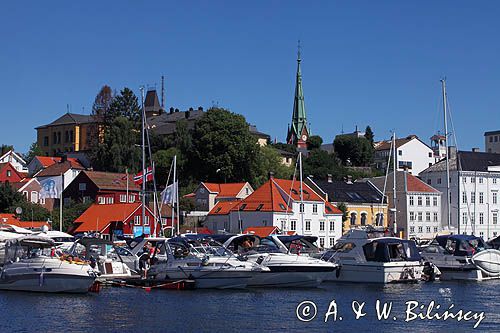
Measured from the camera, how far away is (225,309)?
39.2 meters

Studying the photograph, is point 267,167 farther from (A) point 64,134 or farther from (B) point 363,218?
(A) point 64,134

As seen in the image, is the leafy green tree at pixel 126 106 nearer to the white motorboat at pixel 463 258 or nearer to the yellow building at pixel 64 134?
the yellow building at pixel 64 134

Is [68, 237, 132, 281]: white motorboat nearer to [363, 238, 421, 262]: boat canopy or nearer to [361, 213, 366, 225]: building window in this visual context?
[363, 238, 421, 262]: boat canopy

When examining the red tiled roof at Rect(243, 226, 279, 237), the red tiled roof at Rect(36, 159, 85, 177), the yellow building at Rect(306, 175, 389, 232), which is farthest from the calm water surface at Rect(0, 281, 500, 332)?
the red tiled roof at Rect(36, 159, 85, 177)

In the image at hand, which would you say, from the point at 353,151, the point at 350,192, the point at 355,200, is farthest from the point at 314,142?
the point at 355,200

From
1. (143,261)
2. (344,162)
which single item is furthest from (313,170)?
(143,261)

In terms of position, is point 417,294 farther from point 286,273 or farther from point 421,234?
point 421,234

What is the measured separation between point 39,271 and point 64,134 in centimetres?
13889

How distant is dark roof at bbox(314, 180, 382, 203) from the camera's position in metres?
112

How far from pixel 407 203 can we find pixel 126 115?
5097 centimetres

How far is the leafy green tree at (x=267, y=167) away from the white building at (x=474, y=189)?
21301mm

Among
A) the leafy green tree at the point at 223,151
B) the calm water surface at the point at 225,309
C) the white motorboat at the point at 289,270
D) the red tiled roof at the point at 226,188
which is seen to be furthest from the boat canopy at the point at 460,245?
the leafy green tree at the point at 223,151

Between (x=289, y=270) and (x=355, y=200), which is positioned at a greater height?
(x=355, y=200)

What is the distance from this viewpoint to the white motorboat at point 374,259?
168 ft
